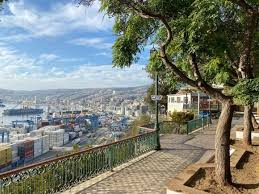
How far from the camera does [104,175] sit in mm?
12336

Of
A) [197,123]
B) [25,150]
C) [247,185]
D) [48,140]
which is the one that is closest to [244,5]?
[247,185]

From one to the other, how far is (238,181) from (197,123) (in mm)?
18919

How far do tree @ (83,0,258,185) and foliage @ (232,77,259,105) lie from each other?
0.84 m

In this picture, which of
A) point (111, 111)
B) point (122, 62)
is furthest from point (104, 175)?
point (111, 111)

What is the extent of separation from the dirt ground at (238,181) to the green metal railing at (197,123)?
14286 mm

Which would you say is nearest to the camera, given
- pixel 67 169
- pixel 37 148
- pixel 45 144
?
pixel 67 169

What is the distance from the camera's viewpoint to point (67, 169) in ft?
34.1

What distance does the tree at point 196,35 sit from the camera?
6930 mm

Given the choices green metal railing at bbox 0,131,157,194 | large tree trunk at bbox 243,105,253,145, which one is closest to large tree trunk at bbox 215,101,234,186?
green metal railing at bbox 0,131,157,194

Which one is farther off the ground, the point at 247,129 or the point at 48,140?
the point at 247,129

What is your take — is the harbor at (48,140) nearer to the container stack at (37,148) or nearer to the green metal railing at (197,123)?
the container stack at (37,148)

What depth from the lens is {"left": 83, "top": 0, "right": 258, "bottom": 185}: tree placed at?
22.7 ft

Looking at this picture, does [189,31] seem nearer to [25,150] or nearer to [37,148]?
[25,150]

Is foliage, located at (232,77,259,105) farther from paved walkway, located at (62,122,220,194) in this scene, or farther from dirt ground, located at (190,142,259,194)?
paved walkway, located at (62,122,220,194)
